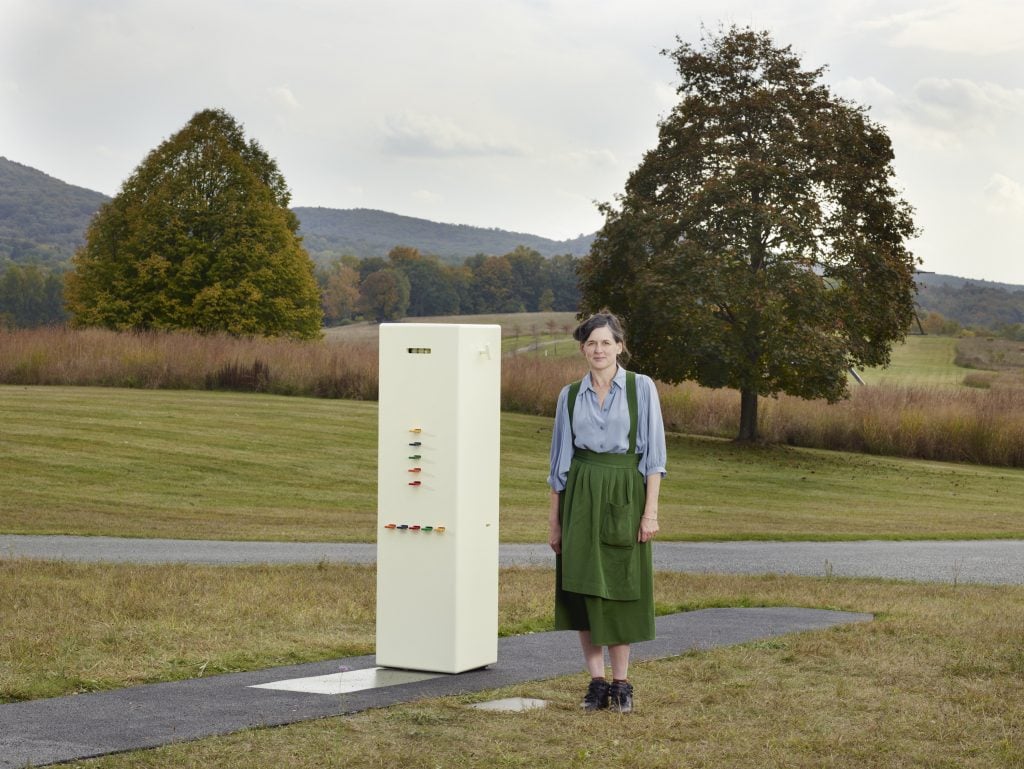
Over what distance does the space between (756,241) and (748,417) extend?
4762 millimetres

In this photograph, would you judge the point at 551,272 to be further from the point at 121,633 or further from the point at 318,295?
the point at 121,633

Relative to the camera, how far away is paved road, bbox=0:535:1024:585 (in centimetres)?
1644

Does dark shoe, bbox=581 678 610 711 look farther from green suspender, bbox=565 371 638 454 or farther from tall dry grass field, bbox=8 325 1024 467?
tall dry grass field, bbox=8 325 1024 467

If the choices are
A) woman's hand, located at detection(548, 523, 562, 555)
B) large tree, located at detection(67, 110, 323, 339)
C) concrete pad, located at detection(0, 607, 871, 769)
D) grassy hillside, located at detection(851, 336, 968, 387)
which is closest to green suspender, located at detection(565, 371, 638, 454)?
woman's hand, located at detection(548, 523, 562, 555)

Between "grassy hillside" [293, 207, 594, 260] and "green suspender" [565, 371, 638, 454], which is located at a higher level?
"grassy hillside" [293, 207, 594, 260]

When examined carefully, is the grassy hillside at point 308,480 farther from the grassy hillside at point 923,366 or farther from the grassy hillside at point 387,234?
the grassy hillside at point 387,234

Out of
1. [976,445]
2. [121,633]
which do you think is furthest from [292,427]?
[121,633]

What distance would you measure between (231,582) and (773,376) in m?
24.4

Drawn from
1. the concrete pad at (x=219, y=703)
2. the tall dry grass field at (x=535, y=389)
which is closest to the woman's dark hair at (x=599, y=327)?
the concrete pad at (x=219, y=703)

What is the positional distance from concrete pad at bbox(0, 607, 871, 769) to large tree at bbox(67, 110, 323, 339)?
1784 inches

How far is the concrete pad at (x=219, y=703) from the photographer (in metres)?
7.23

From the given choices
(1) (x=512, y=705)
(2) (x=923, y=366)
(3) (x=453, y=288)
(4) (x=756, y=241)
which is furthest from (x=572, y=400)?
(3) (x=453, y=288)

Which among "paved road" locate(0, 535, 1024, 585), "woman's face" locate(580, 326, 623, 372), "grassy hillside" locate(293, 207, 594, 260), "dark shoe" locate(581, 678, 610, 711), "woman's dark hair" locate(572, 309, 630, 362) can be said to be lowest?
"paved road" locate(0, 535, 1024, 585)

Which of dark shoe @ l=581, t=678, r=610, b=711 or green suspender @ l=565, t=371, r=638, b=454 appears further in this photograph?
dark shoe @ l=581, t=678, r=610, b=711
